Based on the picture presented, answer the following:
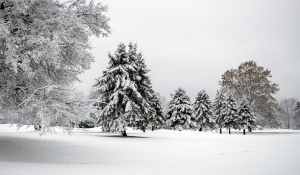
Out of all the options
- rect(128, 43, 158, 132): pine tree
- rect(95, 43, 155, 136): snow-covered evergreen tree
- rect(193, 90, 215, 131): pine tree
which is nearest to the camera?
rect(95, 43, 155, 136): snow-covered evergreen tree

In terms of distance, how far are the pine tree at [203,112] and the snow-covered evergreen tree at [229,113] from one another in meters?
2.27

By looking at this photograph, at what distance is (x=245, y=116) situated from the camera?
35.6m

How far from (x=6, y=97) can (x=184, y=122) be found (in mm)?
32399

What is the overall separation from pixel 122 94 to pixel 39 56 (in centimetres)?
1425

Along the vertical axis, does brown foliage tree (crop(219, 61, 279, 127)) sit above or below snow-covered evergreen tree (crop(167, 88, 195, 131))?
above

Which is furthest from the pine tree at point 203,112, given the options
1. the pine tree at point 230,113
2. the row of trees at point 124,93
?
the row of trees at point 124,93

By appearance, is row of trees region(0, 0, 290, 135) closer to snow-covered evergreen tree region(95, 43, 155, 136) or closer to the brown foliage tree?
Answer: snow-covered evergreen tree region(95, 43, 155, 136)

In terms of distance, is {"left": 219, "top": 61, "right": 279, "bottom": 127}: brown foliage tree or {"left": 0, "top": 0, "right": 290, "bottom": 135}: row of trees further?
{"left": 219, "top": 61, "right": 279, "bottom": 127}: brown foliage tree

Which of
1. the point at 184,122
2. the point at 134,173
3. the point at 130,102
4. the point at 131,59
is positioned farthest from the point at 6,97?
the point at 184,122

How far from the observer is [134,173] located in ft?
19.0

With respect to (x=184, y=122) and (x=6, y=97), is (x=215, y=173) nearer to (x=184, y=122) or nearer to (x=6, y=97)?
(x=6, y=97)

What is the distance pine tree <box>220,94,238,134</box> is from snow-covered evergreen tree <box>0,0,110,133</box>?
3314cm

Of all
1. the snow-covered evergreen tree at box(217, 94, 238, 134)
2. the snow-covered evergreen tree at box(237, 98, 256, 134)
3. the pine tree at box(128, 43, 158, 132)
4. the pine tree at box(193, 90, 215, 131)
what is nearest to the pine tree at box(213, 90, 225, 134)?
the snow-covered evergreen tree at box(217, 94, 238, 134)

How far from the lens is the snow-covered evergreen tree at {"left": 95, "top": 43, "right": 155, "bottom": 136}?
20.2 metres
